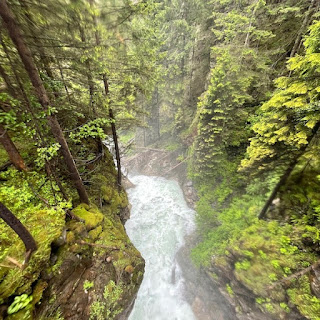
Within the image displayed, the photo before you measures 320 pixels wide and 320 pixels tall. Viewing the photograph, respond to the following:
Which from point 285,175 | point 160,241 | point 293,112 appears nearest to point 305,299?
point 285,175

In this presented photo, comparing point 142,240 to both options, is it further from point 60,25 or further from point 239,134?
point 60,25

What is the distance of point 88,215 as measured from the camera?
560cm

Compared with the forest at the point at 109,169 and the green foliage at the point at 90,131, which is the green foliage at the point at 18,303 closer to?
the forest at the point at 109,169

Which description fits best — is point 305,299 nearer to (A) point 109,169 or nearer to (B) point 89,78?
(A) point 109,169

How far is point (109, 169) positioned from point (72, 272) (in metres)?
5.43

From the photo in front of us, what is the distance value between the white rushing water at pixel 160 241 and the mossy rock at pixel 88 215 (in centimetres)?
740

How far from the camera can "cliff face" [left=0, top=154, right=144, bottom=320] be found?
302 centimetres

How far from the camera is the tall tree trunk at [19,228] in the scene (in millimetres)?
2672

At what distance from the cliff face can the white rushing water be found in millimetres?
4769

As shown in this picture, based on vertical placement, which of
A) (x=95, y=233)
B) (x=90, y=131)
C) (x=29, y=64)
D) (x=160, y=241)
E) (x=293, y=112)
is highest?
(x=29, y=64)

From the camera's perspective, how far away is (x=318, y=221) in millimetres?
5027

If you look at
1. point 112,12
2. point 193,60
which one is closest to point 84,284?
point 112,12

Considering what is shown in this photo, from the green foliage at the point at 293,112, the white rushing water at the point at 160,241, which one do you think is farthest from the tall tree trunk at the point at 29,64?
the white rushing water at the point at 160,241

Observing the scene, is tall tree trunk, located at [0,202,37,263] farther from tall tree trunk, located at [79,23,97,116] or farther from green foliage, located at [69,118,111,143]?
tall tree trunk, located at [79,23,97,116]
